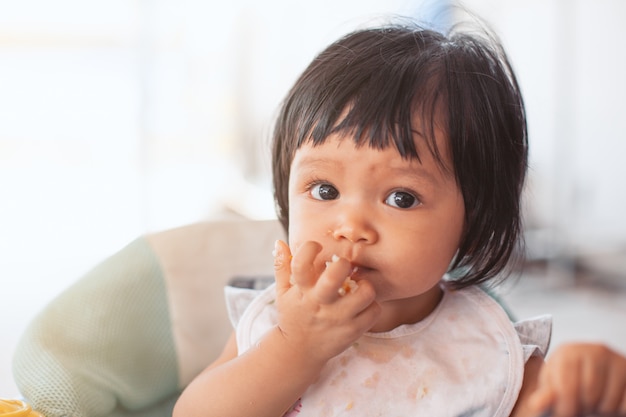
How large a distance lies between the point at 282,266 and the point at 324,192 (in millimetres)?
98

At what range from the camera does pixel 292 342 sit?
718 mm

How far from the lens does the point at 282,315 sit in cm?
71

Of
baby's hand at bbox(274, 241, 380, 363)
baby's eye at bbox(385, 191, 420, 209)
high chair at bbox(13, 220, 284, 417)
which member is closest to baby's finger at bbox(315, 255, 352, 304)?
baby's hand at bbox(274, 241, 380, 363)

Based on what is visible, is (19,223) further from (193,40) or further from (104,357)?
(104,357)

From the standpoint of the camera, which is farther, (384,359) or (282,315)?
(384,359)

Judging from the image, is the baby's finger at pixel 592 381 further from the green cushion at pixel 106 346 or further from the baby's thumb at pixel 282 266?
the green cushion at pixel 106 346

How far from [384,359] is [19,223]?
3152mm

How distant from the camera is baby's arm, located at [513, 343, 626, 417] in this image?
519 millimetres

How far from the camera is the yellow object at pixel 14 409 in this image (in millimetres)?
677

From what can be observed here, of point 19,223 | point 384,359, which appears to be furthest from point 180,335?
point 19,223

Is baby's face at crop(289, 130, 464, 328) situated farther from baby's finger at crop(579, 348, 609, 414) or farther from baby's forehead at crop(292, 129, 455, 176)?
baby's finger at crop(579, 348, 609, 414)

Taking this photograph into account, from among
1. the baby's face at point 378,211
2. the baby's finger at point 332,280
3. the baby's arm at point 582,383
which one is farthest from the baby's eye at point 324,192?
the baby's arm at point 582,383

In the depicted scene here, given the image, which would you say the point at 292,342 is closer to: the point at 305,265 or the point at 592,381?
the point at 305,265

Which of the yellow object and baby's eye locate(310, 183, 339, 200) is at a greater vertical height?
baby's eye locate(310, 183, 339, 200)
